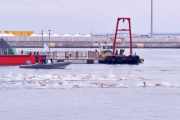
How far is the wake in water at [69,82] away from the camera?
170 feet

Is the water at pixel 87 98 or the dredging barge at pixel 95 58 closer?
the water at pixel 87 98

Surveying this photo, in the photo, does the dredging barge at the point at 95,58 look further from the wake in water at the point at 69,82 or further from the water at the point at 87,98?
the water at the point at 87,98

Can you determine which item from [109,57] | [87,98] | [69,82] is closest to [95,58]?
[109,57]

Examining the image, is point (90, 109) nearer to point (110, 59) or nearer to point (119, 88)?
point (119, 88)

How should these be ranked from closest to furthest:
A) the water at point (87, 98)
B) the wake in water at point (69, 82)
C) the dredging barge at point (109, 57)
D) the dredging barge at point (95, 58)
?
the water at point (87, 98), the wake in water at point (69, 82), the dredging barge at point (95, 58), the dredging barge at point (109, 57)

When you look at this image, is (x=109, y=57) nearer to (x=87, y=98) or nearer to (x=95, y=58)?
(x=95, y=58)

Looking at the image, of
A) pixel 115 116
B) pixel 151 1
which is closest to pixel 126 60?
pixel 115 116

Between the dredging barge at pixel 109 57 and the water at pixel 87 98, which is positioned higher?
the dredging barge at pixel 109 57

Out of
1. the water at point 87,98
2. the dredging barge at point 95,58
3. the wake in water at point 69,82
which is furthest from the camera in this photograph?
the dredging barge at point 95,58

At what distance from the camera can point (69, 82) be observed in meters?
55.4

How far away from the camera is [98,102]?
41.3m

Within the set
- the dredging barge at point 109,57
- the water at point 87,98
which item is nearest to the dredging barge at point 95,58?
the dredging barge at point 109,57

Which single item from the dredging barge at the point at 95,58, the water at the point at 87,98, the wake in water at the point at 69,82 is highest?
the dredging barge at the point at 95,58

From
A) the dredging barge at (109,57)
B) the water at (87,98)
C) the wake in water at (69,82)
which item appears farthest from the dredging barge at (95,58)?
the water at (87,98)
